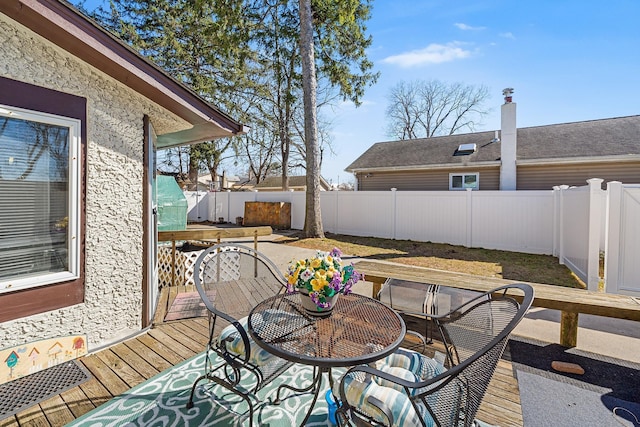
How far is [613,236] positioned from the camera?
471cm

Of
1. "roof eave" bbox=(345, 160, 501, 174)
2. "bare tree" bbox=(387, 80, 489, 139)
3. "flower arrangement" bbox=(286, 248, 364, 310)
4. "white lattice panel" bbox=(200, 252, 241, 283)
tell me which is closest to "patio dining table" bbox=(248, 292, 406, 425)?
"flower arrangement" bbox=(286, 248, 364, 310)

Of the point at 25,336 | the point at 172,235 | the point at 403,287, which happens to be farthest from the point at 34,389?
the point at 403,287

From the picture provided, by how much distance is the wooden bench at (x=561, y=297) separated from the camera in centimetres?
269

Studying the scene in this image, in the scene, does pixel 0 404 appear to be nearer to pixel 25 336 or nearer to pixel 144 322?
pixel 25 336

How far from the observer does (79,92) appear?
2.75 meters

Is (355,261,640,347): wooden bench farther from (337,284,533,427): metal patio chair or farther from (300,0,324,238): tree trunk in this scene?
(300,0,324,238): tree trunk

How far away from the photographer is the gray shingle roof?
35.4 feet

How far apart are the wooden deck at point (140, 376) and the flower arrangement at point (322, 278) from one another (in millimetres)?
1351

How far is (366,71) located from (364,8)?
6.72 ft

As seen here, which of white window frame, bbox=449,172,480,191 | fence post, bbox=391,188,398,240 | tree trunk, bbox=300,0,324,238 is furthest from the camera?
white window frame, bbox=449,172,480,191

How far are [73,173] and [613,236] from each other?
7.13 metres

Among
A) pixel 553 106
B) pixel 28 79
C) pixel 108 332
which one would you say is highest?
pixel 553 106

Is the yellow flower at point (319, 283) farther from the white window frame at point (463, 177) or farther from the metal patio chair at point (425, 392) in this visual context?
the white window frame at point (463, 177)

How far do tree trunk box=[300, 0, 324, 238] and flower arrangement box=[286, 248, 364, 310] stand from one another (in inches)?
333
